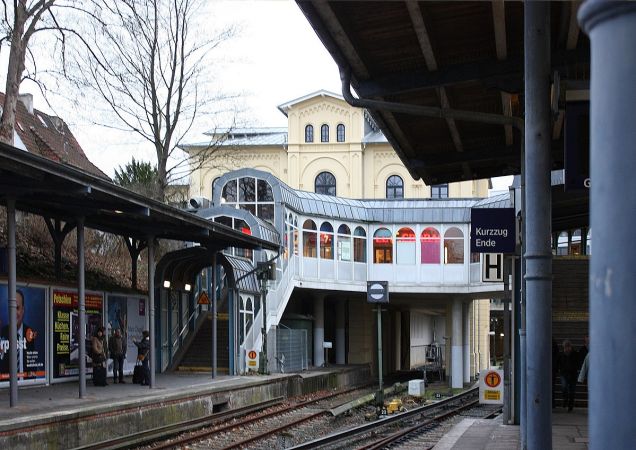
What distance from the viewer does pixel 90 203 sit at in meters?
16.7

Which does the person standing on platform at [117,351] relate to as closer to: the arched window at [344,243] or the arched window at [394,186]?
the arched window at [344,243]

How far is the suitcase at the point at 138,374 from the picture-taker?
21.3 m

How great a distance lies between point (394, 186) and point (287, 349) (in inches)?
1027

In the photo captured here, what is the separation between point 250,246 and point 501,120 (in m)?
15.7

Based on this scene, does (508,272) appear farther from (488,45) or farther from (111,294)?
(111,294)

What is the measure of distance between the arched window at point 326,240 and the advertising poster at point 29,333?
60.6 ft

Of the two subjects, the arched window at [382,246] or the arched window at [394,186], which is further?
the arched window at [394,186]

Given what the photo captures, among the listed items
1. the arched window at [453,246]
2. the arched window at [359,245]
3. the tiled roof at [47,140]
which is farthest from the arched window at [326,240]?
the tiled roof at [47,140]

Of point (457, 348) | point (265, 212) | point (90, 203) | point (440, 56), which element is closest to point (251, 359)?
point (265, 212)

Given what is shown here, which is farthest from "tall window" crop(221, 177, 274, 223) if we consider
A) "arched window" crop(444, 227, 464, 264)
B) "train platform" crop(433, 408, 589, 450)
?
"train platform" crop(433, 408, 589, 450)

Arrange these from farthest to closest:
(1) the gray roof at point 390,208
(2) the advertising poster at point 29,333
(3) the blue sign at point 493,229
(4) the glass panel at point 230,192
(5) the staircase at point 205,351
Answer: (1) the gray roof at point 390,208
(4) the glass panel at point 230,192
(5) the staircase at point 205,351
(2) the advertising poster at point 29,333
(3) the blue sign at point 493,229

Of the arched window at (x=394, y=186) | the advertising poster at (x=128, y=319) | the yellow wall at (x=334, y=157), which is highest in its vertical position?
the yellow wall at (x=334, y=157)

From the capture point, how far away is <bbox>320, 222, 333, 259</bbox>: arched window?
120ft

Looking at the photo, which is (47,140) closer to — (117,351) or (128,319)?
(128,319)
